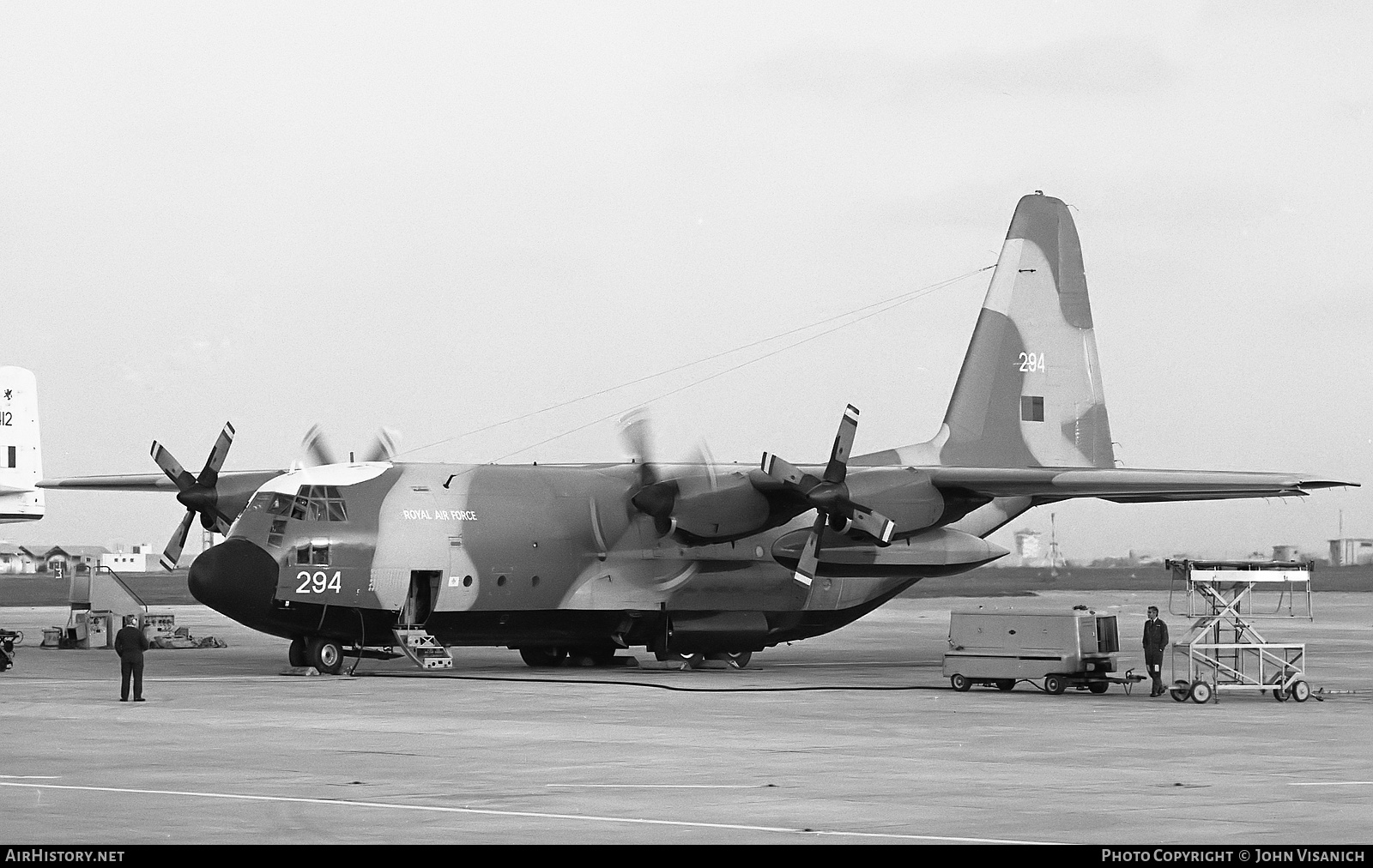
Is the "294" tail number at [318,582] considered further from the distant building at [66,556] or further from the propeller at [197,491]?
the distant building at [66,556]

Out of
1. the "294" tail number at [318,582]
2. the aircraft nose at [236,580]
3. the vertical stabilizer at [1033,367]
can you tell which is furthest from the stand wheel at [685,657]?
the aircraft nose at [236,580]

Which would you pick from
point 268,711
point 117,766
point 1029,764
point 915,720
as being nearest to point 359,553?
point 268,711

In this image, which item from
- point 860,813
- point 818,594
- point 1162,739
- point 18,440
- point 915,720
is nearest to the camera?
point 860,813

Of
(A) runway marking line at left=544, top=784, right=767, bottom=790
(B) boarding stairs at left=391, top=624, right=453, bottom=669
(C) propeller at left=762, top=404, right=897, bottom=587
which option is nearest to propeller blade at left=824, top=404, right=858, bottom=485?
(C) propeller at left=762, top=404, right=897, bottom=587

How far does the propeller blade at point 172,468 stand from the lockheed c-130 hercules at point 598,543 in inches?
1.3

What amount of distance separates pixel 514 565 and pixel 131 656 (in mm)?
8301

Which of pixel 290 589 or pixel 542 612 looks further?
pixel 542 612

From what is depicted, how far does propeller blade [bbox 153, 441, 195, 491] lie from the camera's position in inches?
1350

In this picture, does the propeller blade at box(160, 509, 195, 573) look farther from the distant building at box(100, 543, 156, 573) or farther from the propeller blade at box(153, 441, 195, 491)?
the distant building at box(100, 543, 156, 573)

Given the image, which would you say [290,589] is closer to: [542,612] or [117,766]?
[542,612]

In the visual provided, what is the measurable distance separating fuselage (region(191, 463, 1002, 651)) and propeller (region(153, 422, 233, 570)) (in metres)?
4.30

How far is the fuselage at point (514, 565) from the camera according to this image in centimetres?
2909

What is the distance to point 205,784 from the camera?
14.6 meters
